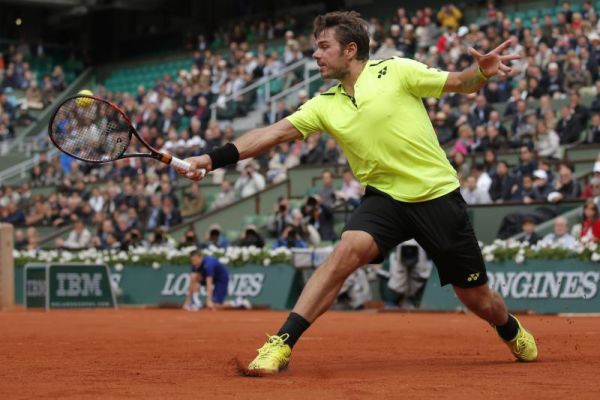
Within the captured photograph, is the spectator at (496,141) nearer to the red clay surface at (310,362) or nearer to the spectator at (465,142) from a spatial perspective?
the spectator at (465,142)

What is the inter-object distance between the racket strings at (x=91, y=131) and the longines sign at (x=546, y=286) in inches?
368

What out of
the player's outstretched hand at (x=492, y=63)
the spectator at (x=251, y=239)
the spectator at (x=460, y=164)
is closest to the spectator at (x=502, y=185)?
the spectator at (x=460, y=164)

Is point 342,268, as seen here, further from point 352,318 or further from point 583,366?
point 352,318

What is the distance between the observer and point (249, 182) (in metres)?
26.1

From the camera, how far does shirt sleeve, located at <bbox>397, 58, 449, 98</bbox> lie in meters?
7.68

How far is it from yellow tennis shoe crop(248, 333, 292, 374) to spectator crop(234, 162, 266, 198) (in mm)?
18312

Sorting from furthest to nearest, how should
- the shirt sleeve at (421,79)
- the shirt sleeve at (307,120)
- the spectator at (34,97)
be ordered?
the spectator at (34,97) → the shirt sleeve at (307,120) → the shirt sleeve at (421,79)

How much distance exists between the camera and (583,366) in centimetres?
778

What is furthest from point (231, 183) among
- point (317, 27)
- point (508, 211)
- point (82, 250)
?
point (317, 27)

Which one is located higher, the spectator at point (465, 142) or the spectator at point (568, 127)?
the spectator at point (568, 127)

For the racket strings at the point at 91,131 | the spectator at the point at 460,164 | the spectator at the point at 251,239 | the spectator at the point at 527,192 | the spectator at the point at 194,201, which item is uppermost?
the racket strings at the point at 91,131

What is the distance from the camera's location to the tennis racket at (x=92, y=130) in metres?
8.48

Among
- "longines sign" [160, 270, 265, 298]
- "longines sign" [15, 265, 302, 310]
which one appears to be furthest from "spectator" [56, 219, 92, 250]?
"longines sign" [160, 270, 265, 298]

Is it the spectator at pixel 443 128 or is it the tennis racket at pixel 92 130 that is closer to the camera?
the tennis racket at pixel 92 130
